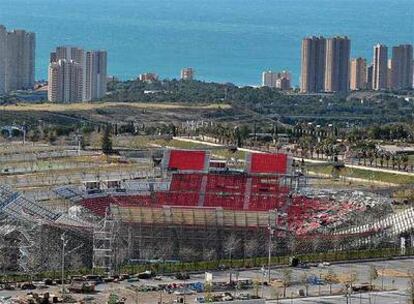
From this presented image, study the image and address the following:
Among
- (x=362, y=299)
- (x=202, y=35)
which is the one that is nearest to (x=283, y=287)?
(x=362, y=299)

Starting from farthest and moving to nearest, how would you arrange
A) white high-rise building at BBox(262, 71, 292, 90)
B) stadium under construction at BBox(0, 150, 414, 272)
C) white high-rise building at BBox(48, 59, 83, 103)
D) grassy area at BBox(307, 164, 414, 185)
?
white high-rise building at BBox(262, 71, 292, 90), white high-rise building at BBox(48, 59, 83, 103), grassy area at BBox(307, 164, 414, 185), stadium under construction at BBox(0, 150, 414, 272)

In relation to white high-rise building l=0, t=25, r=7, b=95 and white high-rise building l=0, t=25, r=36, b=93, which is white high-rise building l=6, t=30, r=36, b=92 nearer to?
white high-rise building l=0, t=25, r=36, b=93

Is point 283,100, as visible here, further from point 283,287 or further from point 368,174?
point 283,287

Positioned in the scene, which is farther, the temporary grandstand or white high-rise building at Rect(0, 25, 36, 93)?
white high-rise building at Rect(0, 25, 36, 93)

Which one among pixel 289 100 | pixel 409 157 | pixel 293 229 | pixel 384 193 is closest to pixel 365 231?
pixel 293 229

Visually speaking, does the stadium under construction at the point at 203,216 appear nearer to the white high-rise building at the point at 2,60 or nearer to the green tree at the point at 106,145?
the green tree at the point at 106,145

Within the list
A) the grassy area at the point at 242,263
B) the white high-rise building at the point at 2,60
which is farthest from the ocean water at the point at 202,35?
the grassy area at the point at 242,263

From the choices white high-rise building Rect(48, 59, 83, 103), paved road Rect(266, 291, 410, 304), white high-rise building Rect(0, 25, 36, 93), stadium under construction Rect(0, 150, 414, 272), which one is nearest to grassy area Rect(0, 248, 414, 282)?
stadium under construction Rect(0, 150, 414, 272)
